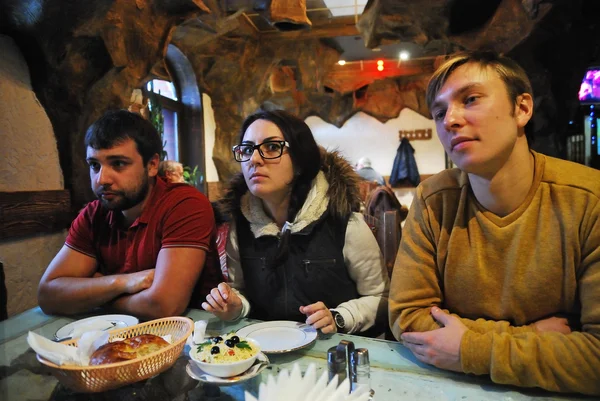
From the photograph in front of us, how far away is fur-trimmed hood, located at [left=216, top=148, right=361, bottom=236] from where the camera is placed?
63.7 inches

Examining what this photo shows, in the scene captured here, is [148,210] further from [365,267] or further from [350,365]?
[350,365]

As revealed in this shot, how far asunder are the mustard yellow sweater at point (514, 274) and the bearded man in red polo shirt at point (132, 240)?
2.90 feet

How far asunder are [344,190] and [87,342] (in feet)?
3.47

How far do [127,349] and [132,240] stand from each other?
3.13 feet

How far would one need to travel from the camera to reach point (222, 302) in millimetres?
1386

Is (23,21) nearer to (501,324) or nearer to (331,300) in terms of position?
(331,300)

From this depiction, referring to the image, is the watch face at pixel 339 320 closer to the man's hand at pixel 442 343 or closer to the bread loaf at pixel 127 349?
the man's hand at pixel 442 343

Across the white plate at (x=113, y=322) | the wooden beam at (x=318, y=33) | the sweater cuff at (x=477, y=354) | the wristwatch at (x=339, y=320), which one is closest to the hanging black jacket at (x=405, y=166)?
the wooden beam at (x=318, y=33)

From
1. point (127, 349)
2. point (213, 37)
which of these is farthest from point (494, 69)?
point (213, 37)

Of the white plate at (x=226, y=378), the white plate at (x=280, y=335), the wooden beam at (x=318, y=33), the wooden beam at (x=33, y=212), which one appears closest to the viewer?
the white plate at (x=226, y=378)

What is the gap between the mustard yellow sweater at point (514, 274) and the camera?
0.93 metres

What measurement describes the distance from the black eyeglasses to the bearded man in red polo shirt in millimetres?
363

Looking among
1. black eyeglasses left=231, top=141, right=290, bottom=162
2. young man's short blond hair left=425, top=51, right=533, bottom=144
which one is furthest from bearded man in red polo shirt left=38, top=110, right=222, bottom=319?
young man's short blond hair left=425, top=51, right=533, bottom=144

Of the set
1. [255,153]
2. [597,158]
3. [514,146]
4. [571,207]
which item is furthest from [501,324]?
[597,158]
